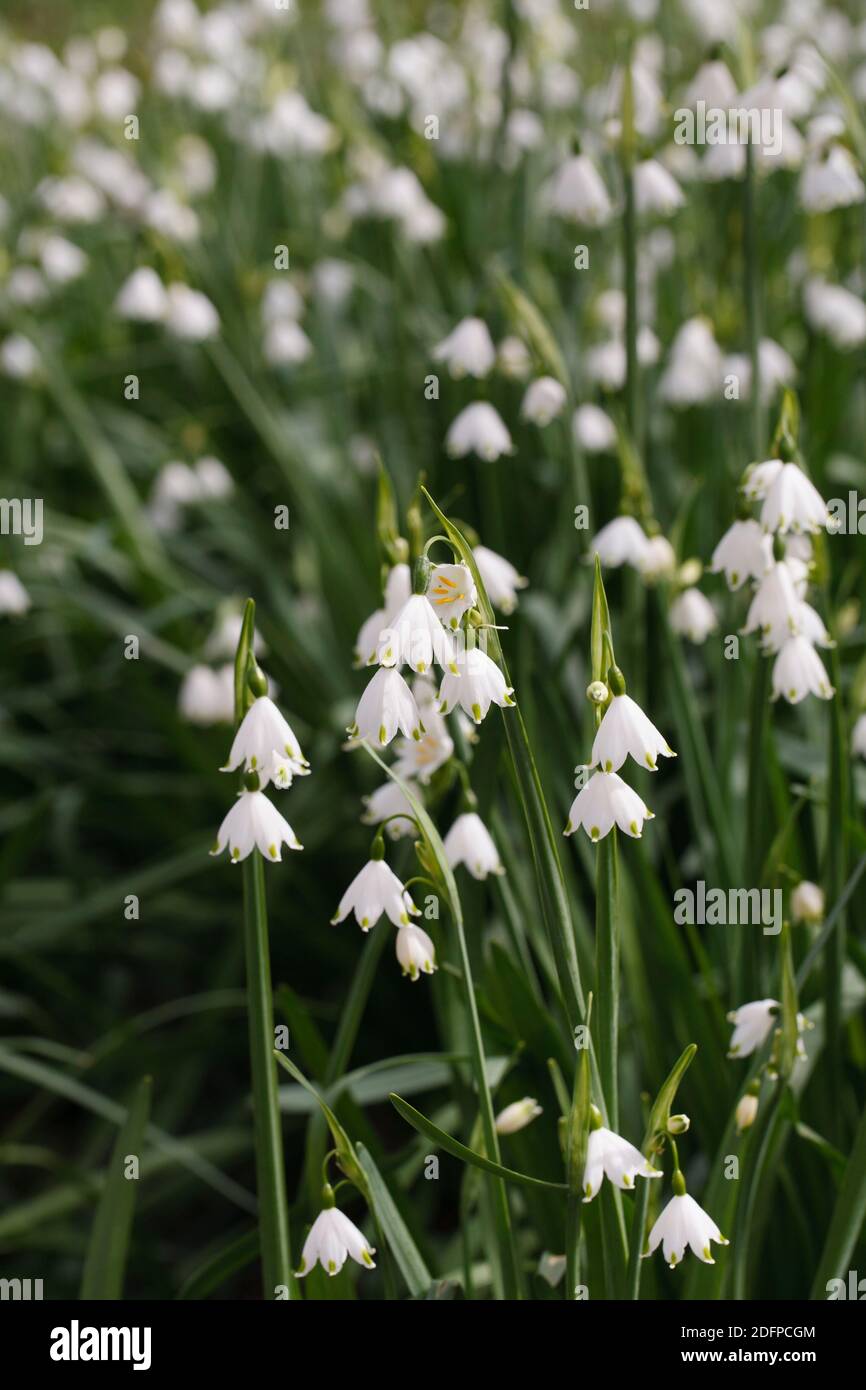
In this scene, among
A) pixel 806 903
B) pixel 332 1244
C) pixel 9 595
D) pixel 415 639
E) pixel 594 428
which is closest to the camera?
pixel 415 639

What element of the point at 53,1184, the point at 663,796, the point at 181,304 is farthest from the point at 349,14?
the point at 53,1184

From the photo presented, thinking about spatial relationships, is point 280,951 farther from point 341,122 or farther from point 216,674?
point 341,122

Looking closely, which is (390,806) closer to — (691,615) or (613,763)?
(613,763)

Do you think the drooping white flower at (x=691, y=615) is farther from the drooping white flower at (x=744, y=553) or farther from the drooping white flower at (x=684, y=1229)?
the drooping white flower at (x=684, y=1229)

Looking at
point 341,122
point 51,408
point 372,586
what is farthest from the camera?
point 51,408

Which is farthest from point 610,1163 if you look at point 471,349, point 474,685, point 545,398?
point 471,349
